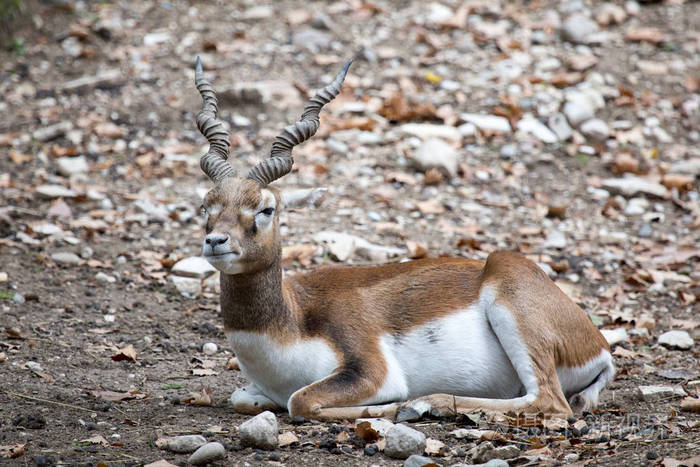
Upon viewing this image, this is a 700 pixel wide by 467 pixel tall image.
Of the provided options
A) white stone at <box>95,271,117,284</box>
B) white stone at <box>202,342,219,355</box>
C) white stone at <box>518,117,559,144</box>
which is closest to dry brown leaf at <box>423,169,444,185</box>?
white stone at <box>518,117,559,144</box>

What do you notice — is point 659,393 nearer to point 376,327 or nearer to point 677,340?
point 677,340

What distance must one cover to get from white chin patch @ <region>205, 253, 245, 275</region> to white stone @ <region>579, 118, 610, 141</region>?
7.81 meters

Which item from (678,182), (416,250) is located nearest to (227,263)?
(416,250)

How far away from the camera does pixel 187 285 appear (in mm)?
8883

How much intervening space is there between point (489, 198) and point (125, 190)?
4746 mm

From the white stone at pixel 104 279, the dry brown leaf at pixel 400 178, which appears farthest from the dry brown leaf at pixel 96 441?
the dry brown leaf at pixel 400 178

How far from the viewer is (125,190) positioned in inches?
436

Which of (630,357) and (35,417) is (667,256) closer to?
(630,357)

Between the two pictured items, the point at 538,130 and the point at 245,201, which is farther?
the point at 538,130

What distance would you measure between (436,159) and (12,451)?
7.40 metres

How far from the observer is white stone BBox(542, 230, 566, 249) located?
1015cm

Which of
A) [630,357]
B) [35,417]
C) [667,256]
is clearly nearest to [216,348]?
[35,417]

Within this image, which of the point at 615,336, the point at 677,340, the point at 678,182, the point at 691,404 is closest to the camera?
the point at 691,404

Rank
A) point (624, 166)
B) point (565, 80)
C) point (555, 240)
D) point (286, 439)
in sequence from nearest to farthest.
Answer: point (286, 439)
point (555, 240)
point (624, 166)
point (565, 80)
